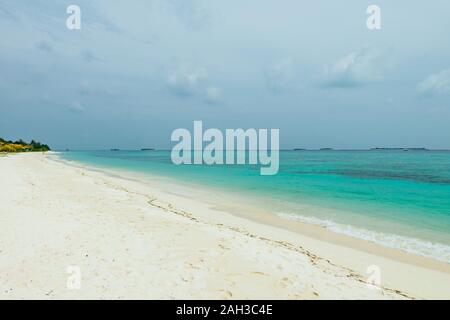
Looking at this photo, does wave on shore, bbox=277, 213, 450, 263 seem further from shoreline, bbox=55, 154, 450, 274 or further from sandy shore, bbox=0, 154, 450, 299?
sandy shore, bbox=0, 154, 450, 299

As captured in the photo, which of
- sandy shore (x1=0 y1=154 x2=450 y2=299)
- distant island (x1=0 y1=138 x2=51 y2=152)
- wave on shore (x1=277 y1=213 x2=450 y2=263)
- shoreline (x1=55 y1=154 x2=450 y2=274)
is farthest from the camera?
distant island (x1=0 y1=138 x2=51 y2=152)

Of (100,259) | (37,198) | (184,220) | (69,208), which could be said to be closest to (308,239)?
(184,220)

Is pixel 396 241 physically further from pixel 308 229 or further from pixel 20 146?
pixel 20 146

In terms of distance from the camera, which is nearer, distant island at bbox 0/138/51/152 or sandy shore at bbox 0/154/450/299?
sandy shore at bbox 0/154/450/299

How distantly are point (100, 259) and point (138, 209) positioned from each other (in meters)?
5.90

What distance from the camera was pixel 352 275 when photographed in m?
6.64

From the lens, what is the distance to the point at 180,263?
6465mm

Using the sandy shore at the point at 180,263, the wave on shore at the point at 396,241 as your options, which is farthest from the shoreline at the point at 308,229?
the wave on shore at the point at 396,241

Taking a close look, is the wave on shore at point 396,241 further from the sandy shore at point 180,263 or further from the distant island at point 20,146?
the distant island at point 20,146

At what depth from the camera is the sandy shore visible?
5.38 m

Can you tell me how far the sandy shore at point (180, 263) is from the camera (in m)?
5.38

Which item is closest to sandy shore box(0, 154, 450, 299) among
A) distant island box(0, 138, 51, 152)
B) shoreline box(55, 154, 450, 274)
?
shoreline box(55, 154, 450, 274)

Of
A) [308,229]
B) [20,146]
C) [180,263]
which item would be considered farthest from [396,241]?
[20,146]
